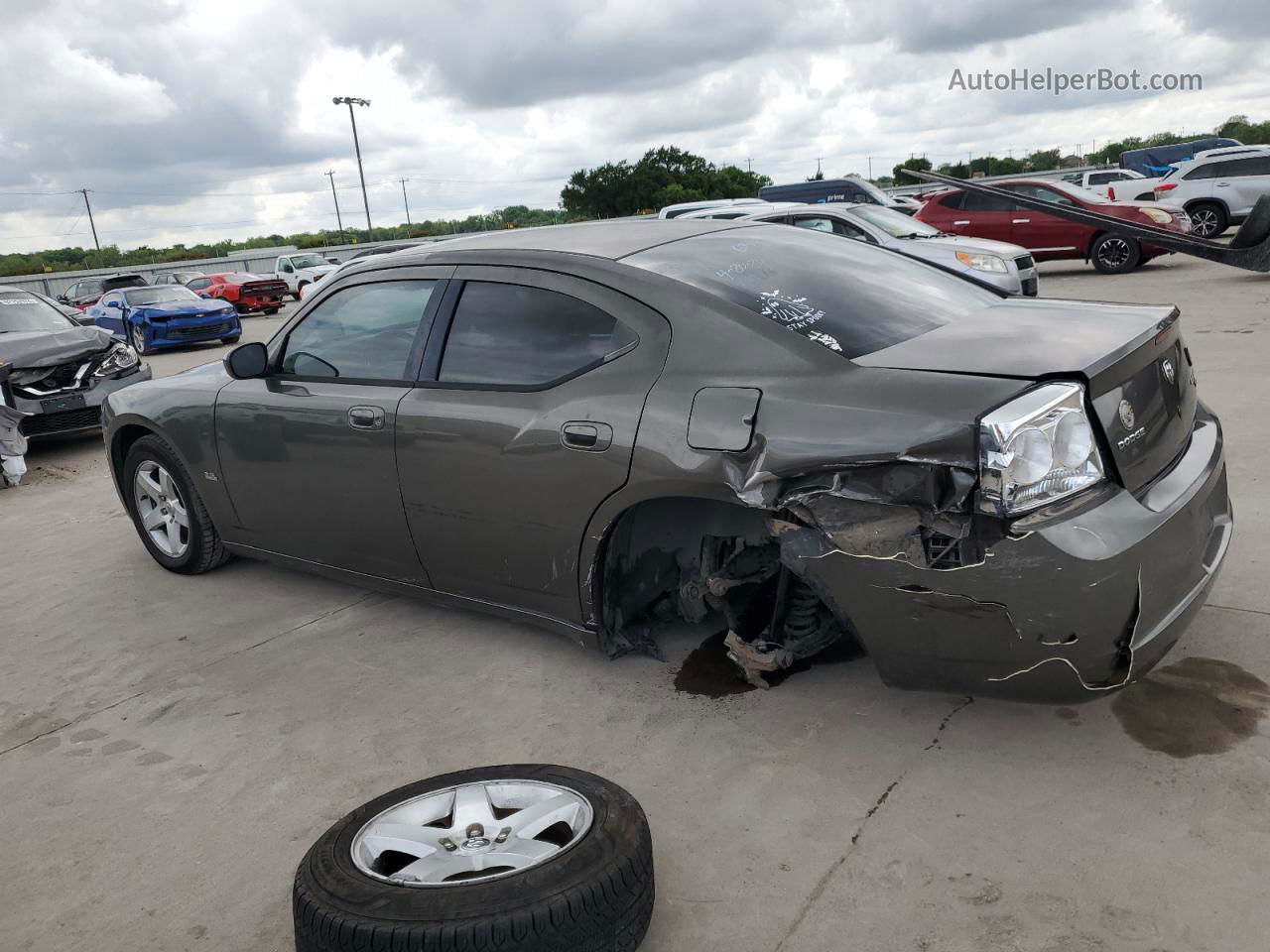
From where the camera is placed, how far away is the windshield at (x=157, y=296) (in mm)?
19641

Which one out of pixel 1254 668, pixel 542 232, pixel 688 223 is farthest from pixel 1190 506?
pixel 542 232

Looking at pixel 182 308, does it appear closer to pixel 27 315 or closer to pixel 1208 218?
pixel 27 315

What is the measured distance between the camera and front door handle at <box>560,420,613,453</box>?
3.19 m

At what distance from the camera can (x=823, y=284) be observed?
337cm

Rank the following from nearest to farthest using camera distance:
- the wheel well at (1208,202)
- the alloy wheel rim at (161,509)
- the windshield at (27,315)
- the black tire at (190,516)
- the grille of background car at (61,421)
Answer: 1. the black tire at (190,516)
2. the alloy wheel rim at (161,509)
3. the grille of background car at (61,421)
4. the windshield at (27,315)
5. the wheel well at (1208,202)

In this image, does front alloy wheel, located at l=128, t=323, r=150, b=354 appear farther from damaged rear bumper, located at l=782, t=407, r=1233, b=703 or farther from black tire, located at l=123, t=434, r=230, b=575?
damaged rear bumper, located at l=782, t=407, r=1233, b=703

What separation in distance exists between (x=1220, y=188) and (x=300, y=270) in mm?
23737

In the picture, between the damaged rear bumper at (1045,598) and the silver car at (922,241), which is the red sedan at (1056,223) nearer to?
the silver car at (922,241)

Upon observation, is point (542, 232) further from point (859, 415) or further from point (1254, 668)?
point (1254, 668)

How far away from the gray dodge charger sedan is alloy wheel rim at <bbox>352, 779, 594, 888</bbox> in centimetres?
91

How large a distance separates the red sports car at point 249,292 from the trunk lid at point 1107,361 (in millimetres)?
26368

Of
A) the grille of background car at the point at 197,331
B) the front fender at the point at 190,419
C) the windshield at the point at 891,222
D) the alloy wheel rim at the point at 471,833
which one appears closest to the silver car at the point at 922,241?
the windshield at the point at 891,222

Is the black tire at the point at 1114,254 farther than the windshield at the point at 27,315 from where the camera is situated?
Yes

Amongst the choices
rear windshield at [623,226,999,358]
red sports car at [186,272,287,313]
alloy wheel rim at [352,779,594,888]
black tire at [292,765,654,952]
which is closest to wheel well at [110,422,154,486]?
rear windshield at [623,226,999,358]
